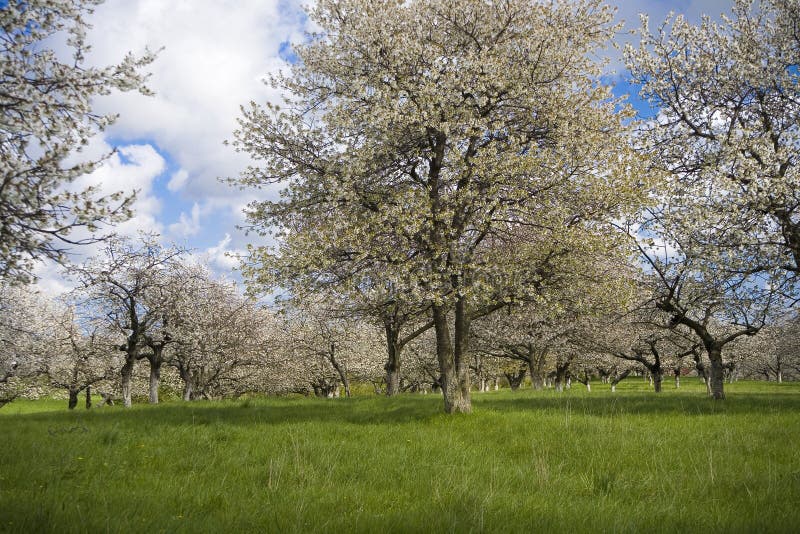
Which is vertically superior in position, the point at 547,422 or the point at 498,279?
the point at 498,279

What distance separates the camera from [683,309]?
837 inches

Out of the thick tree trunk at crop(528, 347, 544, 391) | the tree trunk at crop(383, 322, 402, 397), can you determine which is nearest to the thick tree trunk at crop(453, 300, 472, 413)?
the tree trunk at crop(383, 322, 402, 397)

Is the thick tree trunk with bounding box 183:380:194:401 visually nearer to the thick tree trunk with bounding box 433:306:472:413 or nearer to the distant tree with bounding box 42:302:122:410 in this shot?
the distant tree with bounding box 42:302:122:410

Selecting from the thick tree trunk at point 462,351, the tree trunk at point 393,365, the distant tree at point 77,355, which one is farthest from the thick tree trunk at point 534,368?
the distant tree at point 77,355

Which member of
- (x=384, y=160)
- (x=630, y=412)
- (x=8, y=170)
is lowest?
(x=630, y=412)

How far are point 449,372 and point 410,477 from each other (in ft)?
26.7

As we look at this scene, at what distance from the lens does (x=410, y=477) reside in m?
7.83

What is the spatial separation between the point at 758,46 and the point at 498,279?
567 inches

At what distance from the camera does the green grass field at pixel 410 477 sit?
5.63 m

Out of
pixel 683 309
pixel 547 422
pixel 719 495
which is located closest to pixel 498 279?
pixel 547 422

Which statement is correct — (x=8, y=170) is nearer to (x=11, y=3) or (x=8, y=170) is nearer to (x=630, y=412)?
(x=11, y=3)

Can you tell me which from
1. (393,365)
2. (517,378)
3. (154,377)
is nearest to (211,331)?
(154,377)

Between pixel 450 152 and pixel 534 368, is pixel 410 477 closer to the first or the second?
pixel 450 152

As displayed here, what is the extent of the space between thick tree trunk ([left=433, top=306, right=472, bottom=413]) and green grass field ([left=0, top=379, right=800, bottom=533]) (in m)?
2.01
